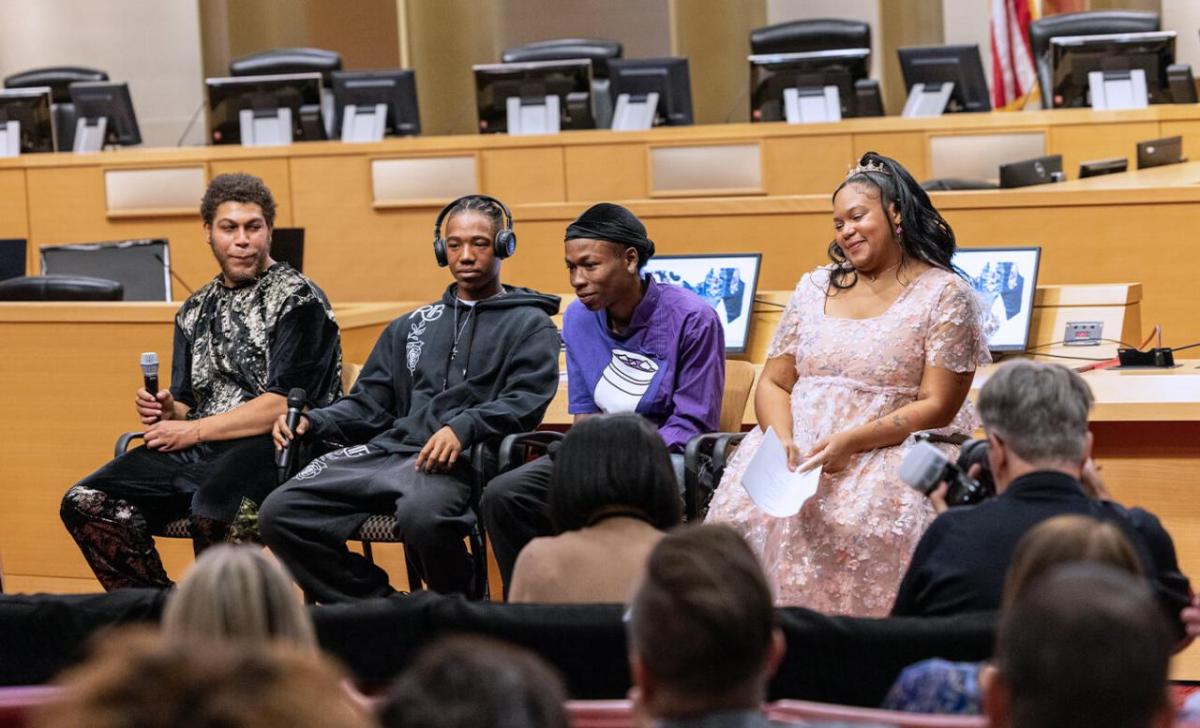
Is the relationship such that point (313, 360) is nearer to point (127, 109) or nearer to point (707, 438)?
point (707, 438)

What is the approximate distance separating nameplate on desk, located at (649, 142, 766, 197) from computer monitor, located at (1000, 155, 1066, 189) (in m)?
1.57

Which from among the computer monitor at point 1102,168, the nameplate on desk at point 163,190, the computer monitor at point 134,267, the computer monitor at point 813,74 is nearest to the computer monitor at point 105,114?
the nameplate on desk at point 163,190

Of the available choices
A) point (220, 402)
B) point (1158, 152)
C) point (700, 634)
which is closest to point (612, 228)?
point (220, 402)

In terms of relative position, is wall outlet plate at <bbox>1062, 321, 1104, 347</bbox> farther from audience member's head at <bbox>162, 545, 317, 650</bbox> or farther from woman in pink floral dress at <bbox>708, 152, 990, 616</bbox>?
audience member's head at <bbox>162, 545, 317, 650</bbox>

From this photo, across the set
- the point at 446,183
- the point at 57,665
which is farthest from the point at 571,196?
the point at 57,665

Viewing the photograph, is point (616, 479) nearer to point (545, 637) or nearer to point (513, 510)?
point (545, 637)

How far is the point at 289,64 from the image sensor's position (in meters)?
9.93

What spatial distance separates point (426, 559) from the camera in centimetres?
378

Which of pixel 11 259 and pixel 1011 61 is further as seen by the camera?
pixel 1011 61

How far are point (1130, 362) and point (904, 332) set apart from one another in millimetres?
854

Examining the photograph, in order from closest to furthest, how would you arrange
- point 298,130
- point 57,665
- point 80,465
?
point 57,665 < point 80,465 < point 298,130

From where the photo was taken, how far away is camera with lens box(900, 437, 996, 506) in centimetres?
255

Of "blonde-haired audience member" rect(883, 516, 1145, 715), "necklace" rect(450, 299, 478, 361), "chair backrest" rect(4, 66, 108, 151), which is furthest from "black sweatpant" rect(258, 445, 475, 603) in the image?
"chair backrest" rect(4, 66, 108, 151)

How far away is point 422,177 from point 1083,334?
459 cm
